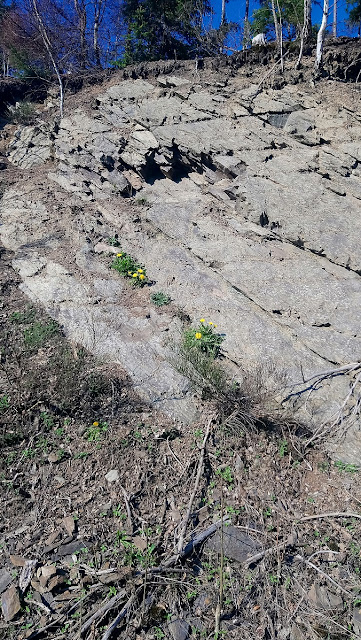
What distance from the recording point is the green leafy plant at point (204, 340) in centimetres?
482

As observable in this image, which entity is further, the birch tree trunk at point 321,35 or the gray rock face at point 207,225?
the birch tree trunk at point 321,35

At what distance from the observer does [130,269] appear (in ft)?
20.2

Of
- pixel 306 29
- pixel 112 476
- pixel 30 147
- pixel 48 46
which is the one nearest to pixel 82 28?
pixel 48 46

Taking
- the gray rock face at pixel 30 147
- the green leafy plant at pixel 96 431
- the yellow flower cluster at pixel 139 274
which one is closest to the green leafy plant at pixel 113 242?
the yellow flower cluster at pixel 139 274

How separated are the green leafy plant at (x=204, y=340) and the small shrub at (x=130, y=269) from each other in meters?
1.36

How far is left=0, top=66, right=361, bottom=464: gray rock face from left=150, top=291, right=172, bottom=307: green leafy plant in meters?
0.12

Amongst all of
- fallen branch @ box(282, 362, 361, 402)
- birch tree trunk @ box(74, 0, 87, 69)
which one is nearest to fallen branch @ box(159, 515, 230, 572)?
fallen branch @ box(282, 362, 361, 402)

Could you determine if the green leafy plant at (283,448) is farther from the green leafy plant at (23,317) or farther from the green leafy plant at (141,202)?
the green leafy plant at (141,202)

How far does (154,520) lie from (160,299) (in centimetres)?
317

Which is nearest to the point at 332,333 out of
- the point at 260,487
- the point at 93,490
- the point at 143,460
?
the point at 260,487

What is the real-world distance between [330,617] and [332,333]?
10.5ft

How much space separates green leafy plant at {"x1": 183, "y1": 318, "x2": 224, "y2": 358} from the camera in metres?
4.82

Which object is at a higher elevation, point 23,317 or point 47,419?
point 23,317

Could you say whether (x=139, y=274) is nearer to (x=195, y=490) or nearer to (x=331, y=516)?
(x=195, y=490)
